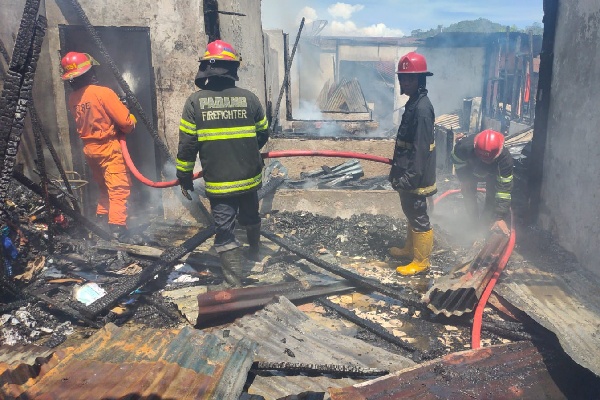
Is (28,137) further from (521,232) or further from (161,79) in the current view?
(521,232)

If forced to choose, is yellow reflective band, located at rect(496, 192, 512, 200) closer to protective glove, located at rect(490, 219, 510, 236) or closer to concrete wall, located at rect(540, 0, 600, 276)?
protective glove, located at rect(490, 219, 510, 236)

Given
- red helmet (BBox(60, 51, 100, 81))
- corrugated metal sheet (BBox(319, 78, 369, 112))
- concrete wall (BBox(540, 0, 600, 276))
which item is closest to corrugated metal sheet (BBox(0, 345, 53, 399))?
red helmet (BBox(60, 51, 100, 81))

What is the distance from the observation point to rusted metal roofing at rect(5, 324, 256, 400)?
250 centimetres

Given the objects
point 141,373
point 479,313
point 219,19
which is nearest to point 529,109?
point 219,19

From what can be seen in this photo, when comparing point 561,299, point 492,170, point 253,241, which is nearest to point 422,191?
point 492,170

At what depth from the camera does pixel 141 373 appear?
2666 mm

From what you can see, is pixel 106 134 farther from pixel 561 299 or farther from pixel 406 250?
pixel 561 299

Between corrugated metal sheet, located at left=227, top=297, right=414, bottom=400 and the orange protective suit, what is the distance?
285 centimetres

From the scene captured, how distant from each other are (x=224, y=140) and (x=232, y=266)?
1.35m

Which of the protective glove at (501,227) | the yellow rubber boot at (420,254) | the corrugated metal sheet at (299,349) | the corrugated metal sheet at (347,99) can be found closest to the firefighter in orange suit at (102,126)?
the corrugated metal sheet at (299,349)

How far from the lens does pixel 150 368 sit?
2.72 m

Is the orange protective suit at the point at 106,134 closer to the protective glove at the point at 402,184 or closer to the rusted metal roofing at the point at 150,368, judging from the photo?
the rusted metal roofing at the point at 150,368

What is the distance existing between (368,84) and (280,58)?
1261cm

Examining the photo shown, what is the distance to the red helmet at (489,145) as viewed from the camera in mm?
5289
